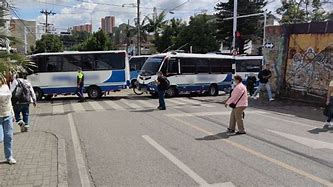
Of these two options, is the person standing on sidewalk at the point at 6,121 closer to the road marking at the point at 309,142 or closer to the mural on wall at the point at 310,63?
the road marking at the point at 309,142

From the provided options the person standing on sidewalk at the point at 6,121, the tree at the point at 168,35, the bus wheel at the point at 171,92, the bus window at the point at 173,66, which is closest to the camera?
the person standing on sidewalk at the point at 6,121

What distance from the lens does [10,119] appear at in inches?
279

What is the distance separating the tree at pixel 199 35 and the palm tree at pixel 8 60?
48.0 m

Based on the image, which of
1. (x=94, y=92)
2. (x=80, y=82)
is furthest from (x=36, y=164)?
(x=94, y=92)

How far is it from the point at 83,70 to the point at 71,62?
0.82m

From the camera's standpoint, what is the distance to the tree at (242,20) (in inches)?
2124

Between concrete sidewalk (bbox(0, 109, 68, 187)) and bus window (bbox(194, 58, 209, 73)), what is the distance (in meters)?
15.2

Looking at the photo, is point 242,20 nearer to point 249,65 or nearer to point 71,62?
point 249,65

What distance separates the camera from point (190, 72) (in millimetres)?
23562

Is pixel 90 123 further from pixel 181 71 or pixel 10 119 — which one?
pixel 181 71

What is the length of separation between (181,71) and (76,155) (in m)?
15.4

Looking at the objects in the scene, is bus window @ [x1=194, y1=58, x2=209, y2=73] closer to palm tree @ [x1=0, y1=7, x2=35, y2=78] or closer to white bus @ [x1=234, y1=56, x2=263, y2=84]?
white bus @ [x1=234, y1=56, x2=263, y2=84]

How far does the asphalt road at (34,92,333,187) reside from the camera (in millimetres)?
6371

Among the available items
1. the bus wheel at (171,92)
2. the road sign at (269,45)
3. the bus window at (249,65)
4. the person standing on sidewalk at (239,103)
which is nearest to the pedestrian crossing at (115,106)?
the bus wheel at (171,92)
